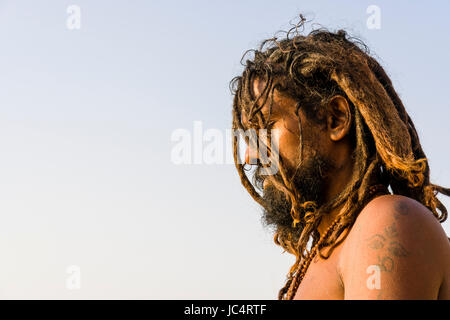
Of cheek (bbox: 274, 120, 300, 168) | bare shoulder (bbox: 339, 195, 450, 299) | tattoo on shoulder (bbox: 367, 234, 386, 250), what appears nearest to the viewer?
bare shoulder (bbox: 339, 195, 450, 299)

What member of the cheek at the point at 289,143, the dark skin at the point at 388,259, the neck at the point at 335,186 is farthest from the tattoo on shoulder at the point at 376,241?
the cheek at the point at 289,143

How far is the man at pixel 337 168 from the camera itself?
3.37 meters

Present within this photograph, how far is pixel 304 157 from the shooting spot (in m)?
4.32

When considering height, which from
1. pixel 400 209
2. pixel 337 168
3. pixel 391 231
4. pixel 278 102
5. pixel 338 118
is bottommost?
pixel 391 231

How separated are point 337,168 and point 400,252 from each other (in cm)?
111

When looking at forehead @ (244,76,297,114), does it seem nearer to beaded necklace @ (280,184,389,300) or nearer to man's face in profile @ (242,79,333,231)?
man's face in profile @ (242,79,333,231)

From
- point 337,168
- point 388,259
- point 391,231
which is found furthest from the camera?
point 337,168

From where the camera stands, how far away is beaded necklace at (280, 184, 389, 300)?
13.1 ft

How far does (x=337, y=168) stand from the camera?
427 cm

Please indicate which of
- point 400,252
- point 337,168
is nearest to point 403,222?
point 400,252

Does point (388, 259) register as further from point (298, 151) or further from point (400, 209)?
point (298, 151)

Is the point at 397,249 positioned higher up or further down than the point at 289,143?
further down

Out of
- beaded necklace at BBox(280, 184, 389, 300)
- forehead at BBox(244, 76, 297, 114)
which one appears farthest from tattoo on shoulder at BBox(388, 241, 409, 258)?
forehead at BBox(244, 76, 297, 114)
